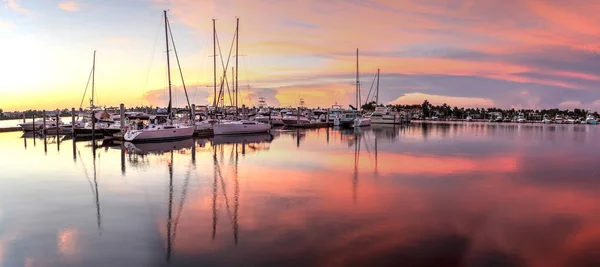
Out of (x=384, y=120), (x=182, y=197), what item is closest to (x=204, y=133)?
(x=182, y=197)

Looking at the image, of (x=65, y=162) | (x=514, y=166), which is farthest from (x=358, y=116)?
(x=65, y=162)

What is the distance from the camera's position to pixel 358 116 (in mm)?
78062

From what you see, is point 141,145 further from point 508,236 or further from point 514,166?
point 508,236

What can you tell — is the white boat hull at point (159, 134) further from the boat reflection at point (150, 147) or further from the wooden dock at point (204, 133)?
the wooden dock at point (204, 133)

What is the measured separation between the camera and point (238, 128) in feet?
145

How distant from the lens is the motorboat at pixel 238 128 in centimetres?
4275

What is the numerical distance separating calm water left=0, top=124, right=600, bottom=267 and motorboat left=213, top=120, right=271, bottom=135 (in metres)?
19.8

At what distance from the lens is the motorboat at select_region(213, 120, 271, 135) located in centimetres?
4275

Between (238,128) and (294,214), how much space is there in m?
33.0

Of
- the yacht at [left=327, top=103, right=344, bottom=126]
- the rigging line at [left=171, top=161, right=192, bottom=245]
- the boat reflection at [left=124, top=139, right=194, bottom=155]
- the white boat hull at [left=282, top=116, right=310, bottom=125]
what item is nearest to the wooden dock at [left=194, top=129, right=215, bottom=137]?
the boat reflection at [left=124, top=139, right=194, bottom=155]

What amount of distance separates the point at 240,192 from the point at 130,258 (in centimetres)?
656

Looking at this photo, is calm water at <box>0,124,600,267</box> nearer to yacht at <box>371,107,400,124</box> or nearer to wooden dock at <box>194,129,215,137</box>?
wooden dock at <box>194,129,215,137</box>

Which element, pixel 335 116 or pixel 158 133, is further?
pixel 335 116

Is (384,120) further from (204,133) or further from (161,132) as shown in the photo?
(161,132)
